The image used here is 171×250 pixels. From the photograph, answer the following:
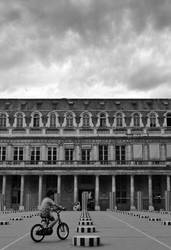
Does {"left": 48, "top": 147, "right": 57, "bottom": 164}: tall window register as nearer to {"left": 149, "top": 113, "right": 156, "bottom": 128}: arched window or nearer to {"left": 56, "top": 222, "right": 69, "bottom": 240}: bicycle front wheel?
{"left": 149, "top": 113, "right": 156, "bottom": 128}: arched window

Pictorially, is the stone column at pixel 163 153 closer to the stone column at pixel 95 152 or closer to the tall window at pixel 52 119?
the stone column at pixel 95 152

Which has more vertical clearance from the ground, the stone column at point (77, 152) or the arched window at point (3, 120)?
the arched window at point (3, 120)

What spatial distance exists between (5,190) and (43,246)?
161 ft

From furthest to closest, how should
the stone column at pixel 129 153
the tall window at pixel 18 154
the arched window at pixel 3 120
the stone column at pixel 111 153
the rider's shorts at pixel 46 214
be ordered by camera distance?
the arched window at pixel 3 120, the tall window at pixel 18 154, the stone column at pixel 111 153, the stone column at pixel 129 153, the rider's shorts at pixel 46 214

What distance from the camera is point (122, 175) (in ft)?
199

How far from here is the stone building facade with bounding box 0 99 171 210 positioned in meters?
59.3

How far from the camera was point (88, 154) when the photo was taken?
62.1m

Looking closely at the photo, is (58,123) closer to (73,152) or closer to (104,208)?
(73,152)

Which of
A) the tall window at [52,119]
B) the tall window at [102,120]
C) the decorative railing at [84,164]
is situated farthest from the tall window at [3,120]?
the tall window at [102,120]

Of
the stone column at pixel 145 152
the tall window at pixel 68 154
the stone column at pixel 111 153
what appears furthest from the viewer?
the tall window at pixel 68 154

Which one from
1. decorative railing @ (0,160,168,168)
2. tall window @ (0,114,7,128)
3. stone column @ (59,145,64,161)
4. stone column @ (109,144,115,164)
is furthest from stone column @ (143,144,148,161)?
tall window @ (0,114,7,128)

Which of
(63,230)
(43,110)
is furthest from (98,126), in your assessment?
(63,230)

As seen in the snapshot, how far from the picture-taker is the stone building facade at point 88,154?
195 feet

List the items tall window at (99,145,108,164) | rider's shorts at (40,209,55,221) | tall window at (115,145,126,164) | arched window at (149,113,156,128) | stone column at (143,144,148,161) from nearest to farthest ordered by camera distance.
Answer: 1. rider's shorts at (40,209,55,221)
2. stone column at (143,144,148,161)
3. tall window at (115,145,126,164)
4. tall window at (99,145,108,164)
5. arched window at (149,113,156,128)
